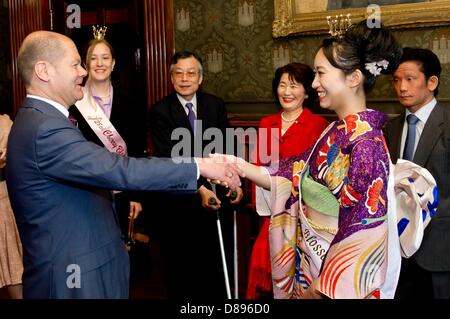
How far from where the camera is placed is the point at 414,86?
2838 millimetres

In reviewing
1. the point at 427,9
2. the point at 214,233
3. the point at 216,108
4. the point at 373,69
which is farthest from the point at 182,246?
the point at 427,9

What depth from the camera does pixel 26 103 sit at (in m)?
1.94

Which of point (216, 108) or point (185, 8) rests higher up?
point (185, 8)

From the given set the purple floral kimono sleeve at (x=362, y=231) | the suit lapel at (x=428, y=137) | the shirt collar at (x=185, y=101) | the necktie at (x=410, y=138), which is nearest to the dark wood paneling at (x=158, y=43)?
the shirt collar at (x=185, y=101)

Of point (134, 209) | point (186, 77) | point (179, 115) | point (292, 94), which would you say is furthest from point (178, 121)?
point (292, 94)

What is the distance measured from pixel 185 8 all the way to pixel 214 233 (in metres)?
1.90

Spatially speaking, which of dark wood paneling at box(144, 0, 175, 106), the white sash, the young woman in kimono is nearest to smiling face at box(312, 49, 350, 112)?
the young woman in kimono

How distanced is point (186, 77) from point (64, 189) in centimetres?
154

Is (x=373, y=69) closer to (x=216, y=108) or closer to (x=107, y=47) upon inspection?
(x=216, y=108)

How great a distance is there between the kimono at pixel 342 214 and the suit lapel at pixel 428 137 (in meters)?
0.76

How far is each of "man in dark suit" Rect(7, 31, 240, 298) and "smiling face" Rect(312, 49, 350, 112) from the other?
55 centimetres

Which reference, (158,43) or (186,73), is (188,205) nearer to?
(186,73)

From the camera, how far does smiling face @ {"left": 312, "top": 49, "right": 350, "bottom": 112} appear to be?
205cm

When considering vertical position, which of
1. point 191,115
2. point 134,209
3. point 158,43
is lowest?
point 134,209
